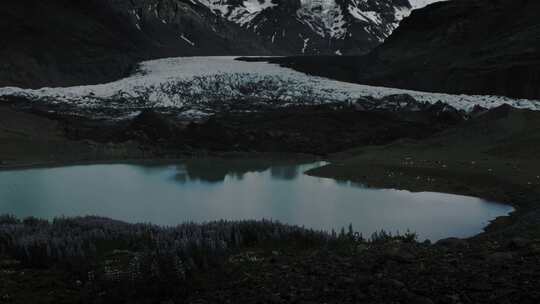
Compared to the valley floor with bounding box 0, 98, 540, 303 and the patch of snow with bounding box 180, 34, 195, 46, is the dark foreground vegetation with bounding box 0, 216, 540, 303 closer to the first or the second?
the valley floor with bounding box 0, 98, 540, 303

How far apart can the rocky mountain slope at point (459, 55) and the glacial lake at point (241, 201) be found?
38.0 meters

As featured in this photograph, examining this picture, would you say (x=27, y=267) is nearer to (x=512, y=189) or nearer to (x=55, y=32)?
(x=512, y=189)

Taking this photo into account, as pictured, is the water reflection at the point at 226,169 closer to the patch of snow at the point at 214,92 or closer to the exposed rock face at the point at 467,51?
the patch of snow at the point at 214,92

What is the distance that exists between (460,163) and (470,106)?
2836cm

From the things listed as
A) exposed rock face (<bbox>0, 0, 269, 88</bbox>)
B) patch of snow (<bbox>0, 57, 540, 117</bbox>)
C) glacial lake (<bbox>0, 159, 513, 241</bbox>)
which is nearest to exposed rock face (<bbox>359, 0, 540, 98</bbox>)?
patch of snow (<bbox>0, 57, 540, 117</bbox>)

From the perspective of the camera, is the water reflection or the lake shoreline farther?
the water reflection

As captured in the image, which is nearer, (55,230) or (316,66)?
(55,230)

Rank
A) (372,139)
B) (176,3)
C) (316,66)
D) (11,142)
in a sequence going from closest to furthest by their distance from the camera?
(11,142) < (372,139) < (316,66) < (176,3)

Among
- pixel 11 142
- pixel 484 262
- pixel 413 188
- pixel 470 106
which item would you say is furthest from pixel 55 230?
pixel 470 106

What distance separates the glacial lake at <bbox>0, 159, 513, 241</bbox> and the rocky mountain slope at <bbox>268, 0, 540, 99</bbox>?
38.0m

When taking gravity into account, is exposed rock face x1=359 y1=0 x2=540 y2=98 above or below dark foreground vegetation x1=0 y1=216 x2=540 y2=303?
above

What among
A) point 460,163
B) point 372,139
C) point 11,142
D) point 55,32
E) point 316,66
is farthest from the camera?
point 55,32

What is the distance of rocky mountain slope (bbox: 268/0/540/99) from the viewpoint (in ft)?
207

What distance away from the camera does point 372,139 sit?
156ft
